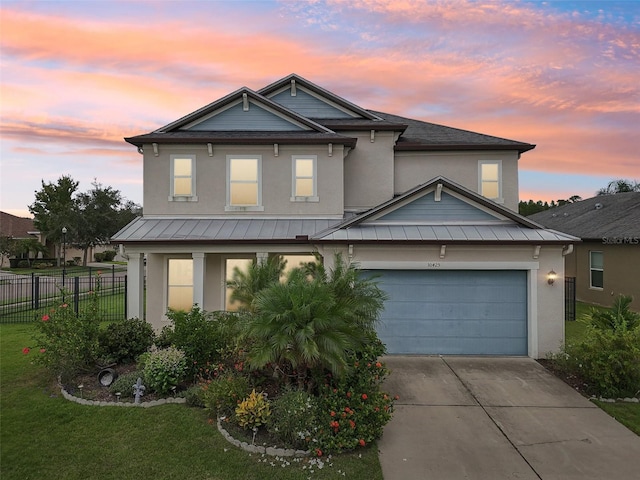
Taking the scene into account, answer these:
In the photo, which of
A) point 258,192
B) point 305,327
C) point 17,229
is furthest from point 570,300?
point 17,229

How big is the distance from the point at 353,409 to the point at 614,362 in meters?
5.53

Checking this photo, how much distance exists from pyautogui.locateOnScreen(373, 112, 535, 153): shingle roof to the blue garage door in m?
5.62

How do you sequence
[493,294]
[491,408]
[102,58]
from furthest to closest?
[102,58], [493,294], [491,408]

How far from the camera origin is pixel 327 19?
38.4 feet

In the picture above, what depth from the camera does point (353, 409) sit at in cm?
536

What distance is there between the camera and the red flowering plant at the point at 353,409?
200 inches

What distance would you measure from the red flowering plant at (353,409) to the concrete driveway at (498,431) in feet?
1.28

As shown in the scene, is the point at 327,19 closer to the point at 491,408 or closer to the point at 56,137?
the point at 491,408

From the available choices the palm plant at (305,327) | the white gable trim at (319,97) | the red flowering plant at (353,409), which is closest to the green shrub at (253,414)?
the palm plant at (305,327)

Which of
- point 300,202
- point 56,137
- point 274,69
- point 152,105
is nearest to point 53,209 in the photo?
point 56,137

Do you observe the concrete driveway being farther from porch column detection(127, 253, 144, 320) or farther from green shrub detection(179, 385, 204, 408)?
porch column detection(127, 253, 144, 320)

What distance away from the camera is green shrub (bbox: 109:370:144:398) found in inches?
268

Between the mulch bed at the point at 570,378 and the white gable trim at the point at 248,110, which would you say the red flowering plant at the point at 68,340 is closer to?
the white gable trim at the point at 248,110

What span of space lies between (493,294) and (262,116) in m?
9.43
